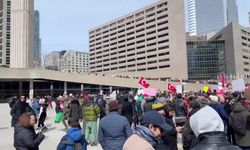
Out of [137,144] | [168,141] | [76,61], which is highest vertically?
[76,61]

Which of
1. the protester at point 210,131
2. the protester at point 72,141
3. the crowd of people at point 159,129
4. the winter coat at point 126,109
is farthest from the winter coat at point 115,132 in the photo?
the winter coat at point 126,109

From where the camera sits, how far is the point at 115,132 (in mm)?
5840

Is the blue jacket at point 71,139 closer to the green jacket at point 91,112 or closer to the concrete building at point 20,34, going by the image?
the green jacket at point 91,112

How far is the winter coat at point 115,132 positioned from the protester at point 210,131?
10.9 ft

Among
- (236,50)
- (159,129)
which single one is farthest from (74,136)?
(236,50)

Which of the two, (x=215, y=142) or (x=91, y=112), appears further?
(x=91, y=112)

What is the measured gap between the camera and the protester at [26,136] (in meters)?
5.51

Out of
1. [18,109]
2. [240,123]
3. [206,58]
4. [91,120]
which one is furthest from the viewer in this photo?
[206,58]

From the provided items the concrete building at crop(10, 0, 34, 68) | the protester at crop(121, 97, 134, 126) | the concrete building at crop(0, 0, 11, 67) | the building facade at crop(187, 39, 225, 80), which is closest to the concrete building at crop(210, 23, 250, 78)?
the building facade at crop(187, 39, 225, 80)

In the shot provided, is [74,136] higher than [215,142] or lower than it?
lower

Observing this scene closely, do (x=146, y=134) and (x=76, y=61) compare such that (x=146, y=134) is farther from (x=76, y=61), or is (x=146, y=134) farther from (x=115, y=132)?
(x=76, y=61)

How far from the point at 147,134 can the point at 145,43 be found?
367 ft

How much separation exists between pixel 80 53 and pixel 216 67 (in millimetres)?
91107

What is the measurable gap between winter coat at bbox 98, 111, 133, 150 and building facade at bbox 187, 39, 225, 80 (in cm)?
11732
